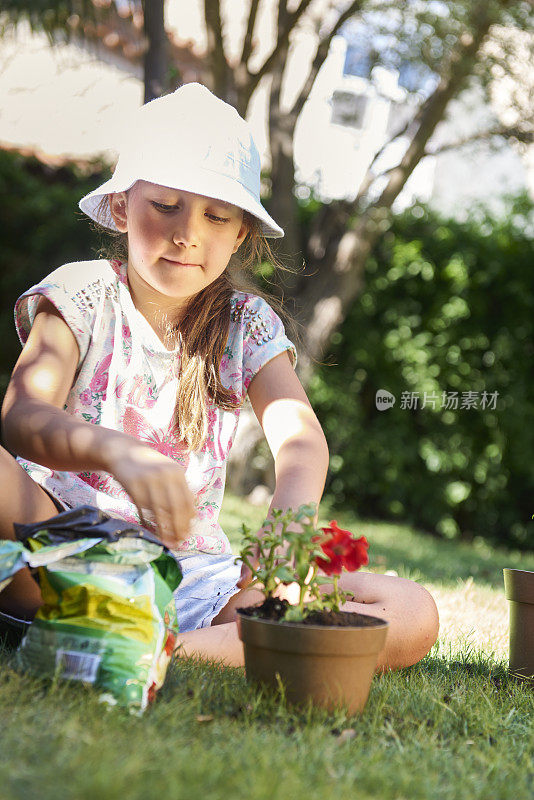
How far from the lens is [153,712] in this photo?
1.50 meters

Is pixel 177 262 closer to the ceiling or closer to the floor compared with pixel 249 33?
closer to the floor

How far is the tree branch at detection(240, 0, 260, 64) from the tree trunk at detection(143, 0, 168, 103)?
1.01 meters

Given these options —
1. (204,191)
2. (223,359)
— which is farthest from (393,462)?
(204,191)

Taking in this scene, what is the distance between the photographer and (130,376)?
2.37 meters

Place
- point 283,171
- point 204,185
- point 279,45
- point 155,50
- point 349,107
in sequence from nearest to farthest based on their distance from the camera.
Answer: point 204,185 < point 155,50 < point 279,45 < point 283,171 < point 349,107

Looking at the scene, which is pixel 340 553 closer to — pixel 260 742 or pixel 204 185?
pixel 260 742

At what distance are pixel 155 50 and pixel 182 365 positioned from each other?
3.39m

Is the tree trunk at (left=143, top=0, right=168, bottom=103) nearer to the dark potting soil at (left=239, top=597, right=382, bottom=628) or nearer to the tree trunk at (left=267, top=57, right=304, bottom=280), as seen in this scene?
the tree trunk at (left=267, top=57, right=304, bottom=280)

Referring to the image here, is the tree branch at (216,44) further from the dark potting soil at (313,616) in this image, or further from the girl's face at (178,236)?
the dark potting soil at (313,616)

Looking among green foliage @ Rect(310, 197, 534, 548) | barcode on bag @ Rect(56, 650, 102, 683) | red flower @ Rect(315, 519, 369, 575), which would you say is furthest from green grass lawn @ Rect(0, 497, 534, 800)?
green foliage @ Rect(310, 197, 534, 548)

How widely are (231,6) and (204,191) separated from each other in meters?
11.4

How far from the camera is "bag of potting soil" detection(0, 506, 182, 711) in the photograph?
154cm

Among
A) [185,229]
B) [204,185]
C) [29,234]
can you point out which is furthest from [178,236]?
[29,234]

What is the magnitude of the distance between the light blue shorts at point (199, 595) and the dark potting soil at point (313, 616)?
583mm
